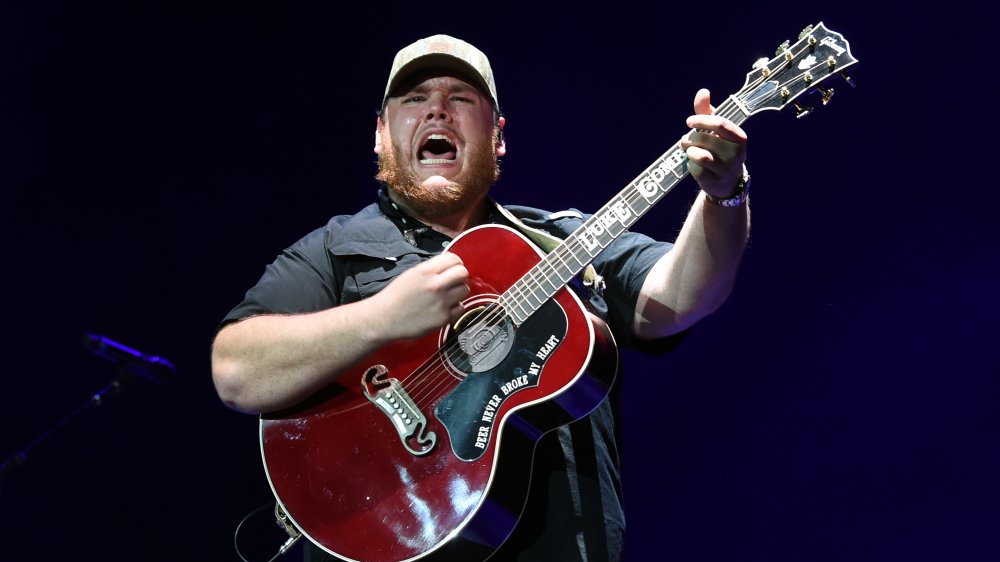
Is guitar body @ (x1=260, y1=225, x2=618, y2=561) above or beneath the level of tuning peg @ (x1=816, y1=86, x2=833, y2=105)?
beneath

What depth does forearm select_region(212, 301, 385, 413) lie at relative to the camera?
2.18m

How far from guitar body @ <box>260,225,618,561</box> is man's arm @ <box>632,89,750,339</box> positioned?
23 cm

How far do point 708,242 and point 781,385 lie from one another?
1713mm

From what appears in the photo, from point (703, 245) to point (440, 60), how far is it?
3.46ft

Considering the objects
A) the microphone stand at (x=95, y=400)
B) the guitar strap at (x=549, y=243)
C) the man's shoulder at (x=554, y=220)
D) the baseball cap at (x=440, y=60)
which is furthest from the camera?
the microphone stand at (x=95, y=400)

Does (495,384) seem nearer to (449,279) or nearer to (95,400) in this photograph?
(449,279)

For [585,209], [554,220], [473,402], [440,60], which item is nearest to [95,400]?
[585,209]

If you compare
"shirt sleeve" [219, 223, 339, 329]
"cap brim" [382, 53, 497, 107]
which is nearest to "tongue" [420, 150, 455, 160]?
"cap brim" [382, 53, 497, 107]

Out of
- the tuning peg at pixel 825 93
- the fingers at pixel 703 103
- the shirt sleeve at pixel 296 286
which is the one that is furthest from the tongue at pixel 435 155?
the tuning peg at pixel 825 93

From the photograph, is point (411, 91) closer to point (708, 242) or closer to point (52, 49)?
point (708, 242)

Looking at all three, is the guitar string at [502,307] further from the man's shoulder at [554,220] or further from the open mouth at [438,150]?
the open mouth at [438,150]

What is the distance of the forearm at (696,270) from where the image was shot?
7.19 feet

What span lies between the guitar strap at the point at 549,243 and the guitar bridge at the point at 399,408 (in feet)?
1.77

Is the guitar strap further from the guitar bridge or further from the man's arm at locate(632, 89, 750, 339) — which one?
the guitar bridge
